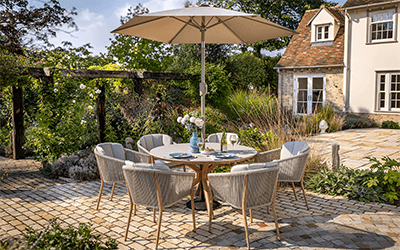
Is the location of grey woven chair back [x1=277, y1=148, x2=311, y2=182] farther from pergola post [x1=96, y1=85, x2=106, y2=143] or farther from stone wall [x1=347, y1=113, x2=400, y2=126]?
stone wall [x1=347, y1=113, x2=400, y2=126]

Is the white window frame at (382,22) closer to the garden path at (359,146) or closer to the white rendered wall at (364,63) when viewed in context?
the white rendered wall at (364,63)

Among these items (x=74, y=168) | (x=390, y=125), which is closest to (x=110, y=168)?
(x=74, y=168)

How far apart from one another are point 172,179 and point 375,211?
113 inches

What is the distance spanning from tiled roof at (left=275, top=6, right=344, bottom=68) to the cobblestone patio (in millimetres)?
10246

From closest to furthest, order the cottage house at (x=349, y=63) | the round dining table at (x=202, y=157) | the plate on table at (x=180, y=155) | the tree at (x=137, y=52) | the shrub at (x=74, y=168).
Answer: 1. the round dining table at (x=202, y=157)
2. the plate on table at (x=180, y=155)
3. the shrub at (x=74, y=168)
4. the tree at (x=137, y=52)
5. the cottage house at (x=349, y=63)

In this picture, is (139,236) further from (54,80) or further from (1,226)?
(54,80)

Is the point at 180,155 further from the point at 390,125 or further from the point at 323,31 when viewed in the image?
the point at 323,31

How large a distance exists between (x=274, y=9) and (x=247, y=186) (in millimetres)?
20688

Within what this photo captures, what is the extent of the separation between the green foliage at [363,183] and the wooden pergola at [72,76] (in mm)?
4465

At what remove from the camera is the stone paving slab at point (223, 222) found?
12.0ft

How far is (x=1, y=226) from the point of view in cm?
414

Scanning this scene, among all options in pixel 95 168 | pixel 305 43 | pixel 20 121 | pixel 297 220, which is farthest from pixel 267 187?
pixel 305 43

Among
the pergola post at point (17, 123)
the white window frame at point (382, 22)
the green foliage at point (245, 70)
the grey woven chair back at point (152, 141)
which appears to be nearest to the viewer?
the grey woven chair back at point (152, 141)

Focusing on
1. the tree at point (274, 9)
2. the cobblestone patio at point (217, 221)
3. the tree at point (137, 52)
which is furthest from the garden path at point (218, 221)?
the tree at point (274, 9)
